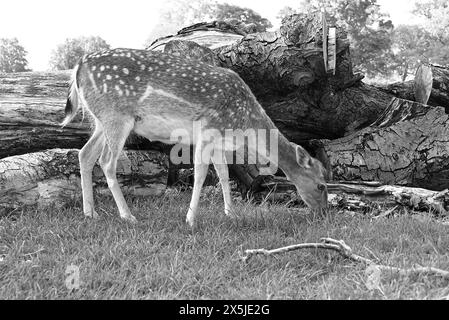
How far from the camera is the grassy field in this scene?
11.7ft

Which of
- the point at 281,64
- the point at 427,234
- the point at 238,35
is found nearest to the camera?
the point at 427,234

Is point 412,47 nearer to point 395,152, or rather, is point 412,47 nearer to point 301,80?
point 395,152

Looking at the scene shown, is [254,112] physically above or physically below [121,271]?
above

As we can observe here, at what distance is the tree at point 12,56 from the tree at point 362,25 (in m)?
16.5

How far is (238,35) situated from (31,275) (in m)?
5.27

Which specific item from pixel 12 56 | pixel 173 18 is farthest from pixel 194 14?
pixel 12 56

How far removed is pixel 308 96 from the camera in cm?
706

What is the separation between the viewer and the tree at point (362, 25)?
3138 centimetres

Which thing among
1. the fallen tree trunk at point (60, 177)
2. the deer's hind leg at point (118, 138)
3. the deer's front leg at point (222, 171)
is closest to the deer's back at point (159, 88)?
the deer's hind leg at point (118, 138)

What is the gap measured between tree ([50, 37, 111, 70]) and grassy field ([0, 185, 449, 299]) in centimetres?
2173

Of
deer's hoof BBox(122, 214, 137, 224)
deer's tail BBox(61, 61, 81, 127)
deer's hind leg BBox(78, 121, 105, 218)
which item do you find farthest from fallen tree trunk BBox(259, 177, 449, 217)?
deer's tail BBox(61, 61, 81, 127)

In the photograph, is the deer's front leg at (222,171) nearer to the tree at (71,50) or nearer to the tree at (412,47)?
the tree at (71,50)
